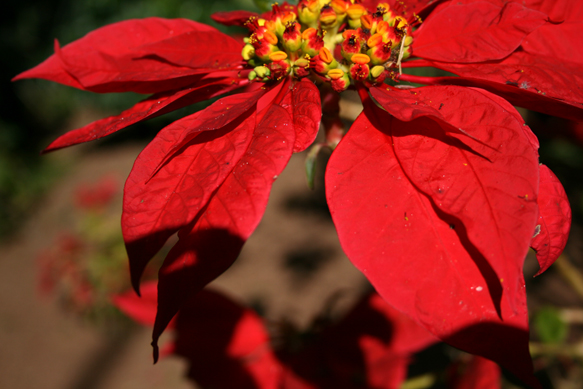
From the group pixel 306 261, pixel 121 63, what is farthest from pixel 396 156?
pixel 306 261

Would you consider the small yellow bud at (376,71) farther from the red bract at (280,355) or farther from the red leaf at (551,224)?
the red bract at (280,355)

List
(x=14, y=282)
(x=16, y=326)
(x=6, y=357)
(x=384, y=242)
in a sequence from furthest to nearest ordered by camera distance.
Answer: (x=14, y=282) < (x=16, y=326) < (x=6, y=357) < (x=384, y=242)

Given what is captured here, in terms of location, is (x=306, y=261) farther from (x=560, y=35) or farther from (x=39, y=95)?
(x=39, y=95)

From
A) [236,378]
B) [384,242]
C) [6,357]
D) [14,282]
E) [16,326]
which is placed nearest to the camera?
[384,242]

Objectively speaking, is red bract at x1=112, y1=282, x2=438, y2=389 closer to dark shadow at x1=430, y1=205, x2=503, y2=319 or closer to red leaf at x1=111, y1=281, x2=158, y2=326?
red leaf at x1=111, y1=281, x2=158, y2=326

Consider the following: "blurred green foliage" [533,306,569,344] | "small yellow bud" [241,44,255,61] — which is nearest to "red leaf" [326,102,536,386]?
"small yellow bud" [241,44,255,61]

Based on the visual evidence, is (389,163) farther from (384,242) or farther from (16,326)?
(16,326)

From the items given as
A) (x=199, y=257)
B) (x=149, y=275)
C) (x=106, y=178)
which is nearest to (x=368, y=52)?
(x=199, y=257)
